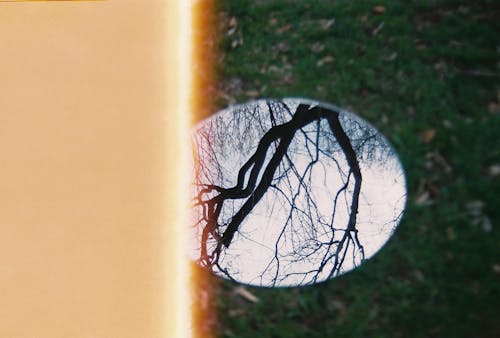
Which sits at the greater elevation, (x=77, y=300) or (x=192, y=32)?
(x=192, y=32)

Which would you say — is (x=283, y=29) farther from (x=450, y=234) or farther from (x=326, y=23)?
(x=450, y=234)

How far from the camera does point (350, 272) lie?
256 centimetres

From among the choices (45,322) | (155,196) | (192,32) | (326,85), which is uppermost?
(192,32)

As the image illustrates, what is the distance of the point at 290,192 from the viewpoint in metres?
2.78

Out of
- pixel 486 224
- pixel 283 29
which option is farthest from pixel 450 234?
pixel 283 29

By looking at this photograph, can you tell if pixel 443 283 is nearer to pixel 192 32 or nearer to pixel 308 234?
pixel 308 234

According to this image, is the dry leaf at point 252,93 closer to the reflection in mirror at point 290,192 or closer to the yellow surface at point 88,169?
the reflection in mirror at point 290,192

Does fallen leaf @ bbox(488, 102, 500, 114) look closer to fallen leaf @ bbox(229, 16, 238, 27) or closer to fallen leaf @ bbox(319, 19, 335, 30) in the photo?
fallen leaf @ bbox(319, 19, 335, 30)

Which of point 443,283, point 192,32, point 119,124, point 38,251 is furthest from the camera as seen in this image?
point 192,32

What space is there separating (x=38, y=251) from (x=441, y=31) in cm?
295

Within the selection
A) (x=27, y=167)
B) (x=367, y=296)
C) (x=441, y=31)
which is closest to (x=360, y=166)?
(x=367, y=296)

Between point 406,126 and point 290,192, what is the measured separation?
853 millimetres

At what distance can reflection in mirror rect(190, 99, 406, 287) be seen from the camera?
2633 millimetres

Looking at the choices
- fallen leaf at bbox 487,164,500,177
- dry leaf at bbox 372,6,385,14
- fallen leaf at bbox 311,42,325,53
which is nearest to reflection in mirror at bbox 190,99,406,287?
fallen leaf at bbox 311,42,325,53
